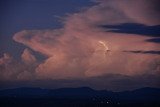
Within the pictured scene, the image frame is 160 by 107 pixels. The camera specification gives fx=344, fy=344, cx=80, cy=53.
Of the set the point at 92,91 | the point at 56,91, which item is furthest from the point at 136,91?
the point at 56,91

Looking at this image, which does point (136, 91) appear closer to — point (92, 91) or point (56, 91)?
point (92, 91)

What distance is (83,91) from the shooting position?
137500 mm

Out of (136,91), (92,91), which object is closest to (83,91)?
(92,91)

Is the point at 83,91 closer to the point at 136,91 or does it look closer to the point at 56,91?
the point at 56,91

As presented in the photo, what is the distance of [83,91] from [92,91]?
12.4ft

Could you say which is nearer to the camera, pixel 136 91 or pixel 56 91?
pixel 56 91

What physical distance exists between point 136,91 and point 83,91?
28546 millimetres

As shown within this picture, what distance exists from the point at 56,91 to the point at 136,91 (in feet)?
130

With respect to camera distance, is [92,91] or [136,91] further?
[136,91]

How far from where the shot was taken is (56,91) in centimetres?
13338

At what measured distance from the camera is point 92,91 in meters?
138

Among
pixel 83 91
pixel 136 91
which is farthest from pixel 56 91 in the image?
pixel 136 91

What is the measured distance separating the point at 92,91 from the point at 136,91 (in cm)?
2500

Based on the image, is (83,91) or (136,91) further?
(136,91)
